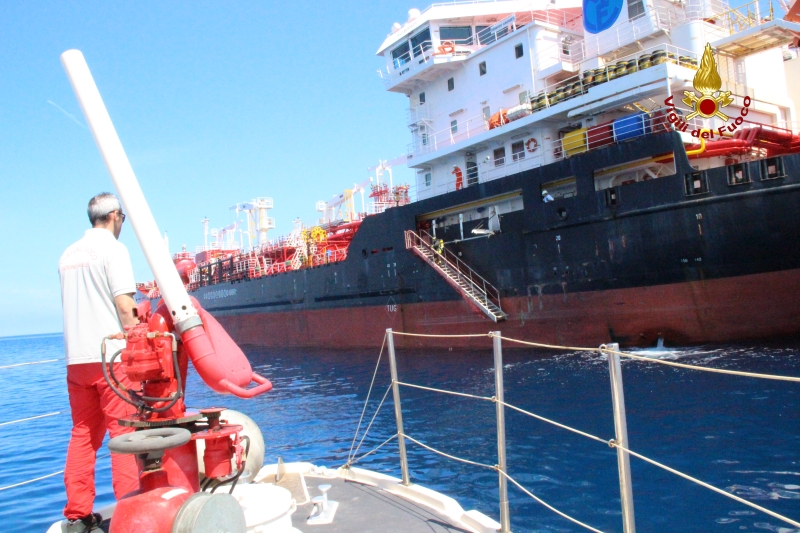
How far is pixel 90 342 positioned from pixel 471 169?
1561cm

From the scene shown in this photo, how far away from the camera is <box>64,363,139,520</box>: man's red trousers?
265 centimetres

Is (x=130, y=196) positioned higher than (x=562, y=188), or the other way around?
(x=562, y=188)

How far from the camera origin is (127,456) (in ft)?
8.79

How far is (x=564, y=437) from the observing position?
22.4 ft

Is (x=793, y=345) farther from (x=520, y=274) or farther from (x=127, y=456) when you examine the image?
(x=127, y=456)

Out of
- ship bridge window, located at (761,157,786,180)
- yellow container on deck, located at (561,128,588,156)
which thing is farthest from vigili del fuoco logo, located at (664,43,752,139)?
ship bridge window, located at (761,157,786,180)

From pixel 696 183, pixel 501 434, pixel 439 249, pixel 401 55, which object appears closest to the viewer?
pixel 501 434

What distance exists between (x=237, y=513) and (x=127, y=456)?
2.46ft

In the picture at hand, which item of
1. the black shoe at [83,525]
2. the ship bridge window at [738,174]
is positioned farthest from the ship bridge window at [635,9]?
the black shoe at [83,525]

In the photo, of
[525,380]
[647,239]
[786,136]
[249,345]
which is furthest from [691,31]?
[249,345]

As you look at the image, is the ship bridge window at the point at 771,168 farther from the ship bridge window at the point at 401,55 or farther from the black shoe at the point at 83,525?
the ship bridge window at the point at 401,55

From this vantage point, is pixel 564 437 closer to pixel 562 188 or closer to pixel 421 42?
pixel 562 188

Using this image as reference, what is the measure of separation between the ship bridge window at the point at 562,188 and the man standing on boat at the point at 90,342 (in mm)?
11998

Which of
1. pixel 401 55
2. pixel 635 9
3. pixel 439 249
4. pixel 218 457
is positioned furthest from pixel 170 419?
pixel 401 55
